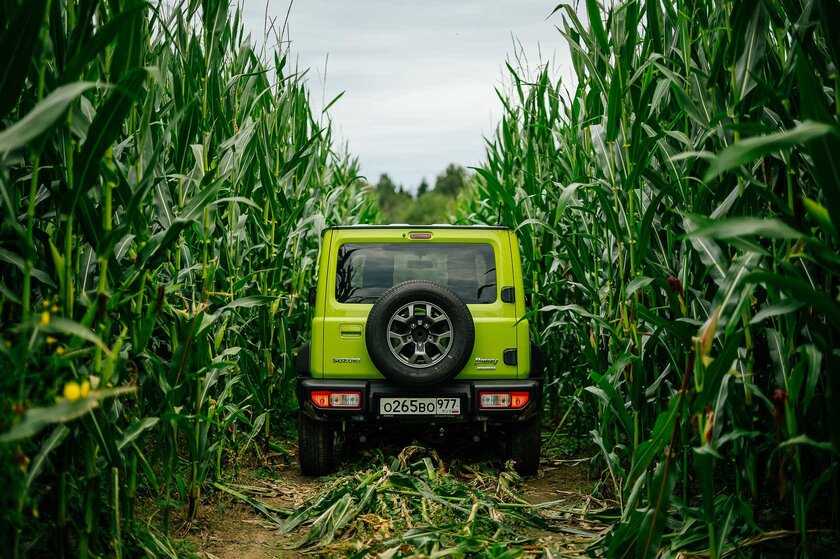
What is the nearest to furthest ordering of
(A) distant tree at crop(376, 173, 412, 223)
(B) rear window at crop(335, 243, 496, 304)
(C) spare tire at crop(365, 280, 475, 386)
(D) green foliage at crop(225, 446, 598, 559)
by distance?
(D) green foliage at crop(225, 446, 598, 559) < (C) spare tire at crop(365, 280, 475, 386) < (B) rear window at crop(335, 243, 496, 304) < (A) distant tree at crop(376, 173, 412, 223)

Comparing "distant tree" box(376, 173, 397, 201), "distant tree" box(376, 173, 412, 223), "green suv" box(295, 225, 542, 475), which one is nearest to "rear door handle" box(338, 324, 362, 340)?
"green suv" box(295, 225, 542, 475)

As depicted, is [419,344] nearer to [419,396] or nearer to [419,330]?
[419,330]

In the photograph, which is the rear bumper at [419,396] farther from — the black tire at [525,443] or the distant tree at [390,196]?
the distant tree at [390,196]

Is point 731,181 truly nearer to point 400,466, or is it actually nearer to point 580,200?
point 580,200

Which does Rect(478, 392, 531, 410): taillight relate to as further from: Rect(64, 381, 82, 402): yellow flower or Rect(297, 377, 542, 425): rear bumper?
Rect(64, 381, 82, 402): yellow flower

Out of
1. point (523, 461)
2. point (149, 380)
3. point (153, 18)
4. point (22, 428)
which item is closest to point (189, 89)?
point (153, 18)

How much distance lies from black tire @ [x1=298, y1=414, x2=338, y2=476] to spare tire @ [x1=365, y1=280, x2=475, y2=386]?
761mm

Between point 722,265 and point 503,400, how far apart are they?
2.08 m

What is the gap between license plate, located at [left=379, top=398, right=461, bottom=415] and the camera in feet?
15.6

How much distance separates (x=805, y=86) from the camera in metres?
2.29

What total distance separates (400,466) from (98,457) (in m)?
2.25

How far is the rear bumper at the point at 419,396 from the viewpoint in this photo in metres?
Result: 4.76

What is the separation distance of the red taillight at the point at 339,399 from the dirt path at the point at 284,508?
60 centimetres

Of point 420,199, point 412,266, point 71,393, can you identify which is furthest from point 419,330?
point 420,199
